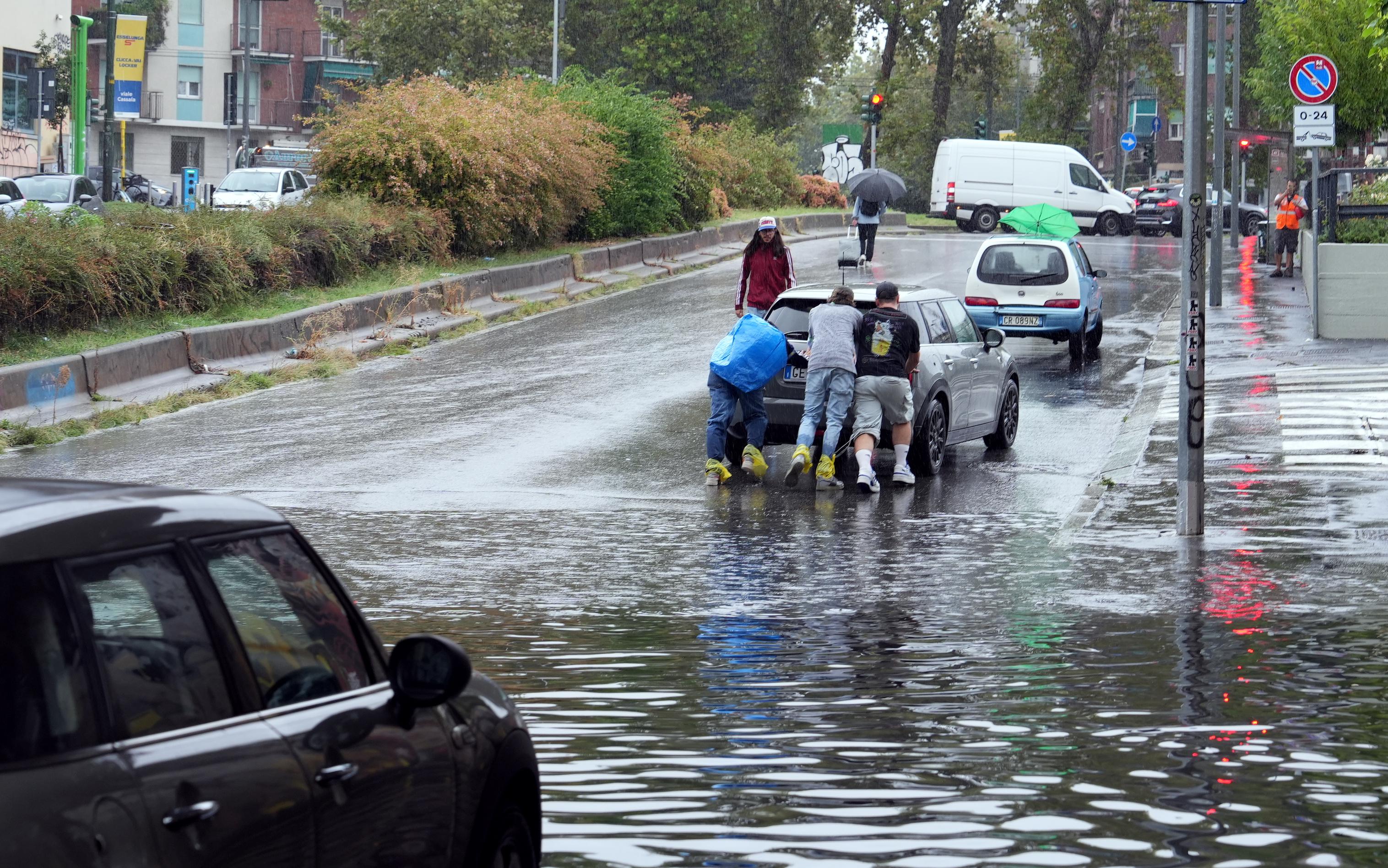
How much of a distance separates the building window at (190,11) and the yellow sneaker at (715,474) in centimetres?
7375

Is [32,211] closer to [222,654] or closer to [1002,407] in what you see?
[1002,407]

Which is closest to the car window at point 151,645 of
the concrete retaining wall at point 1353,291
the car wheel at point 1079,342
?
the car wheel at point 1079,342

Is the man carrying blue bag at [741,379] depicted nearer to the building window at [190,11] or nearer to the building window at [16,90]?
the building window at [16,90]

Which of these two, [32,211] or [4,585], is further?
[32,211]

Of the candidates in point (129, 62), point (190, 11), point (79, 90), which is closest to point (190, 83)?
point (190, 11)

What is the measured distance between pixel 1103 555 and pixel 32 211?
41.8ft

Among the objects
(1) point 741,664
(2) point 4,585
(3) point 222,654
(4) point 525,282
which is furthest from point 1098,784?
(4) point 525,282

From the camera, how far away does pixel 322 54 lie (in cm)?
8731

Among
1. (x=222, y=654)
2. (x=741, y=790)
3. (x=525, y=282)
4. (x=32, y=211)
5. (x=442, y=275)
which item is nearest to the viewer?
(x=222, y=654)

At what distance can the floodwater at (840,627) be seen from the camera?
5820 millimetres

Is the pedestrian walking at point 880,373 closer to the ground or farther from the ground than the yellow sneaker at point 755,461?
farther from the ground

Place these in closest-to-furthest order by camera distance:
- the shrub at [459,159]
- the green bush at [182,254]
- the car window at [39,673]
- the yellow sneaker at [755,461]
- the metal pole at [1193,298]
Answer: the car window at [39,673], the metal pole at [1193,298], the yellow sneaker at [755,461], the green bush at [182,254], the shrub at [459,159]

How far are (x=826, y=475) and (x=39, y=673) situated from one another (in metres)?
12.2

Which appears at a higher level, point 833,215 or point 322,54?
point 322,54
